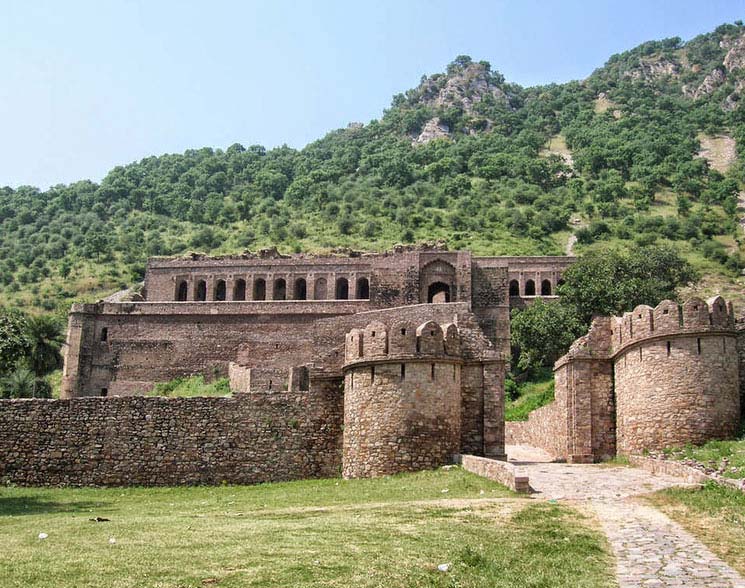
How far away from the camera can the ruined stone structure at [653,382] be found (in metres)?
21.9

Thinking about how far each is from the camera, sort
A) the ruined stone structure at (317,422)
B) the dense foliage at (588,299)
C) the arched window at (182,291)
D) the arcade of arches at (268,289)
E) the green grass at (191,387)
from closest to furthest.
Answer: the ruined stone structure at (317,422) → the green grass at (191,387) → the dense foliage at (588,299) → the arcade of arches at (268,289) → the arched window at (182,291)

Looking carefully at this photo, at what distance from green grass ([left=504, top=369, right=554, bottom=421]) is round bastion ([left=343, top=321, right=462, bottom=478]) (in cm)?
1331

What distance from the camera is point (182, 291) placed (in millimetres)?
63344

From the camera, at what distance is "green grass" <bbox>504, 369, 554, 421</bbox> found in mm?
36312

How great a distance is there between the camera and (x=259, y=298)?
62.6 metres

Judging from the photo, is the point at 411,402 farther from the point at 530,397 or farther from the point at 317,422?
the point at 530,397

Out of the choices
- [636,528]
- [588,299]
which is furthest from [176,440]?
[588,299]

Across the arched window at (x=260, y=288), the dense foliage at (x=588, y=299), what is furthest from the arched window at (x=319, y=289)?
the dense foliage at (x=588, y=299)

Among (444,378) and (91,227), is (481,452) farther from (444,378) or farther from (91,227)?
(91,227)

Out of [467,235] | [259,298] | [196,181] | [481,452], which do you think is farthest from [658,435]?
[196,181]

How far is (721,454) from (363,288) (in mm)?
41663

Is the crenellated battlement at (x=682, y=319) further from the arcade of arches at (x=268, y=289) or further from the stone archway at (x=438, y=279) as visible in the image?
the arcade of arches at (x=268, y=289)

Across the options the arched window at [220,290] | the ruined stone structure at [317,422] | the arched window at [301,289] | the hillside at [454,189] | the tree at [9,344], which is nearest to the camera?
the ruined stone structure at [317,422]

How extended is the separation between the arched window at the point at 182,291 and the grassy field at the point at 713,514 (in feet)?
164
